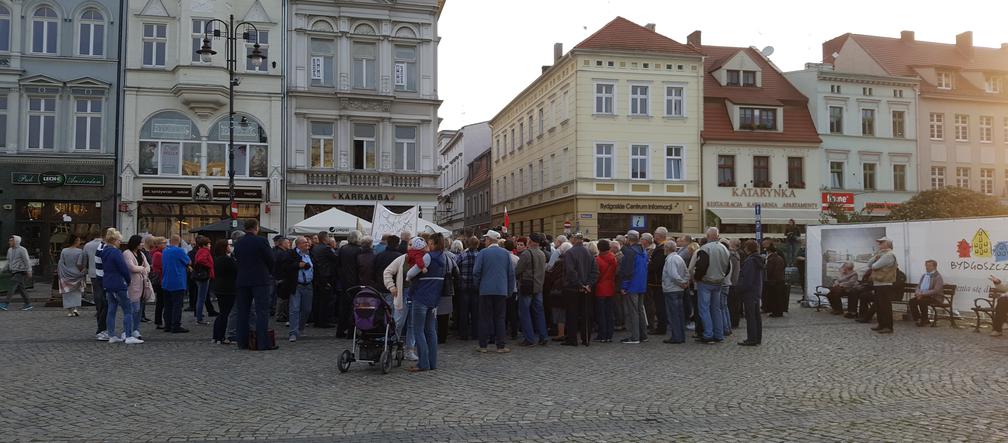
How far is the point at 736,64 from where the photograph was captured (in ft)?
137

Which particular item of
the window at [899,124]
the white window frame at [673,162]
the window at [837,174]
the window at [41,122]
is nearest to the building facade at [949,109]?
the window at [899,124]

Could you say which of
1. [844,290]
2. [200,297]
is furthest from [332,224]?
[844,290]

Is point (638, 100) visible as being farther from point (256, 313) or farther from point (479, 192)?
point (256, 313)

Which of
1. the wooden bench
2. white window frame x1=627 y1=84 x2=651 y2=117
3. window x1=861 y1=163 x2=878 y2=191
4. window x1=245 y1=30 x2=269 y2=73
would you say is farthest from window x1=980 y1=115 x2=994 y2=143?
window x1=245 y1=30 x2=269 y2=73

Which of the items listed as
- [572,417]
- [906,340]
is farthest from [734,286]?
[572,417]

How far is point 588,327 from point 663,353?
1.42 meters

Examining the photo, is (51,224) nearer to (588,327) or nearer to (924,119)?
(588,327)

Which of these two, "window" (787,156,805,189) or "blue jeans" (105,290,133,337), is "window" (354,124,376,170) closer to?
"blue jeans" (105,290,133,337)

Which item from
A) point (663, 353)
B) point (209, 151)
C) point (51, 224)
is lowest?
point (663, 353)

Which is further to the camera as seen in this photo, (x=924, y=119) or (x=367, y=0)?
(x=924, y=119)

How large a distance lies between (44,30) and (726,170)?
1202 inches

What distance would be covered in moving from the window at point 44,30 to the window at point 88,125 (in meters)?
2.29

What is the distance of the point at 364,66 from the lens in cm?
3186

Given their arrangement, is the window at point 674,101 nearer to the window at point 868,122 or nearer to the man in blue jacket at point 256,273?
the window at point 868,122
